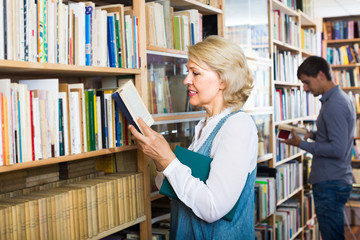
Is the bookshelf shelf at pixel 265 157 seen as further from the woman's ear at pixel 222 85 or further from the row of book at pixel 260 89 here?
the woman's ear at pixel 222 85

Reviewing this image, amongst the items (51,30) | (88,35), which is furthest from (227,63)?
(51,30)

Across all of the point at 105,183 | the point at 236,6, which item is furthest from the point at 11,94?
the point at 236,6

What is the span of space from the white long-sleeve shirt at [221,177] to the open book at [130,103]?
29 cm

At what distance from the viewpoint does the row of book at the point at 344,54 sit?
268 inches

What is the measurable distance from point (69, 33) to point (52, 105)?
0.98 ft

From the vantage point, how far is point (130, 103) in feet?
5.77

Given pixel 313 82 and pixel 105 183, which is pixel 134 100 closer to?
pixel 105 183

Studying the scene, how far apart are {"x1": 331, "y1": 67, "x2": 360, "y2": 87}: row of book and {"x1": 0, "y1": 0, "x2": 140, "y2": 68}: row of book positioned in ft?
18.2

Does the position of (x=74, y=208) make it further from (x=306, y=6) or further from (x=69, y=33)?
(x=306, y=6)

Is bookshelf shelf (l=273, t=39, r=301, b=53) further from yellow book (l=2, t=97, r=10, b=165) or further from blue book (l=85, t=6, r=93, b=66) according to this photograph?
yellow book (l=2, t=97, r=10, b=165)

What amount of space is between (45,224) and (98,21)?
2.81 ft

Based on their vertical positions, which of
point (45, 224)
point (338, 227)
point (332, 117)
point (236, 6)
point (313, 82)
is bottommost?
point (338, 227)

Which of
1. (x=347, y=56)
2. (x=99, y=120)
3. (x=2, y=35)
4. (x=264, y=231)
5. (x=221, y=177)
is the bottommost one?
(x=264, y=231)

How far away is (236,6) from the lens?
3.24 metres
